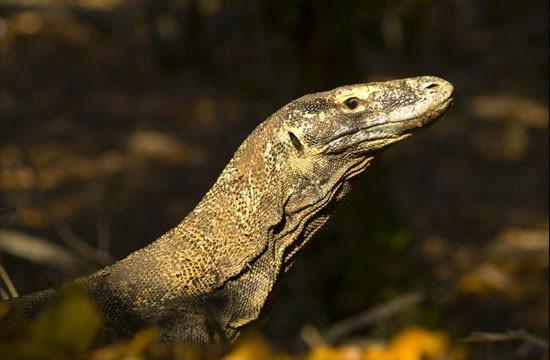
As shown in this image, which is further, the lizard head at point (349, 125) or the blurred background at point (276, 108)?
the blurred background at point (276, 108)

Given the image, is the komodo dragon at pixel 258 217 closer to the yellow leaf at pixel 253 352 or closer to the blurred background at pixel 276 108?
the blurred background at pixel 276 108

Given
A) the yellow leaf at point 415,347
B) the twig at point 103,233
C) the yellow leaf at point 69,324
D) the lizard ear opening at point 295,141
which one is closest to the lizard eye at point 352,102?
the lizard ear opening at point 295,141

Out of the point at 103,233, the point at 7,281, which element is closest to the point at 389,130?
the point at 7,281

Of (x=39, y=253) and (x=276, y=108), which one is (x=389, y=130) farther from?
(x=276, y=108)

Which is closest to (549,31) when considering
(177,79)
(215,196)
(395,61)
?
(215,196)

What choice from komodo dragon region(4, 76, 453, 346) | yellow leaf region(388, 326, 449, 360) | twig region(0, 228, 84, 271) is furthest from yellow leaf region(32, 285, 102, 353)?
twig region(0, 228, 84, 271)

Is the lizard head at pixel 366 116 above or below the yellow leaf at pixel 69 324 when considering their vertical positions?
below

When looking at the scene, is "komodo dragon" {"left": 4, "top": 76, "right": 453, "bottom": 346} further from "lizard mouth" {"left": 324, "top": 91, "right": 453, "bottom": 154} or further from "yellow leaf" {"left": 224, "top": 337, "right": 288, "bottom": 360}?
"yellow leaf" {"left": 224, "top": 337, "right": 288, "bottom": 360}
